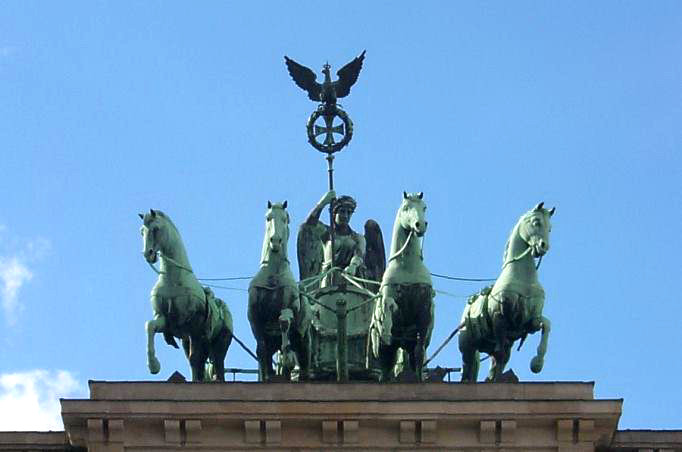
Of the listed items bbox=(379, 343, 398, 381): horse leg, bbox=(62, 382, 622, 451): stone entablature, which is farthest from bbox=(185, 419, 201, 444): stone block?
bbox=(379, 343, 398, 381): horse leg

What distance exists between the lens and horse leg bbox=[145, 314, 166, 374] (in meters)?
58.2

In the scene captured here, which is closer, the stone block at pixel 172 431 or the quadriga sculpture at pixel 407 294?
the stone block at pixel 172 431

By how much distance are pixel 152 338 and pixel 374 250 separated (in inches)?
318

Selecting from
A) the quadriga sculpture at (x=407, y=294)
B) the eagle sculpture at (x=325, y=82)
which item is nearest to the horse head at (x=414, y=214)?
the quadriga sculpture at (x=407, y=294)

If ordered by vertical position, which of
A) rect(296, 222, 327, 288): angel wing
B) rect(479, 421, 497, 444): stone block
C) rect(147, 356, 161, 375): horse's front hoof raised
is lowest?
rect(479, 421, 497, 444): stone block

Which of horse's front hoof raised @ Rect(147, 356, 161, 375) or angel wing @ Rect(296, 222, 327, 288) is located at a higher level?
angel wing @ Rect(296, 222, 327, 288)

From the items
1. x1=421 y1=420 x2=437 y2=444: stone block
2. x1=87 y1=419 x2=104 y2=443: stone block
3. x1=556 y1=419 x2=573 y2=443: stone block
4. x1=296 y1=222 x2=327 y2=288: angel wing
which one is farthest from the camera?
x1=296 y1=222 x2=327 y2=288: angel wing

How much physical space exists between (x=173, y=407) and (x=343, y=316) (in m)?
4.33

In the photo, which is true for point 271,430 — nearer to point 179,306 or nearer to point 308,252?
point 179,306

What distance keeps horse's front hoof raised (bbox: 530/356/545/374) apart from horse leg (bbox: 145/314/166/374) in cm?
622

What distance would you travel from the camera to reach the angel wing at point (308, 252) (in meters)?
64.6

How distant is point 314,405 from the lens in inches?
2224

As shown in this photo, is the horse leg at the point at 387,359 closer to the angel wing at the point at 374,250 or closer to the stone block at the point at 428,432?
the stone block at the point at 428,432

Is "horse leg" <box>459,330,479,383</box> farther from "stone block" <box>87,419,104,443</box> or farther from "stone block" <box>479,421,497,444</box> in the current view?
"stone block" <box>87,419,104,443</box>
